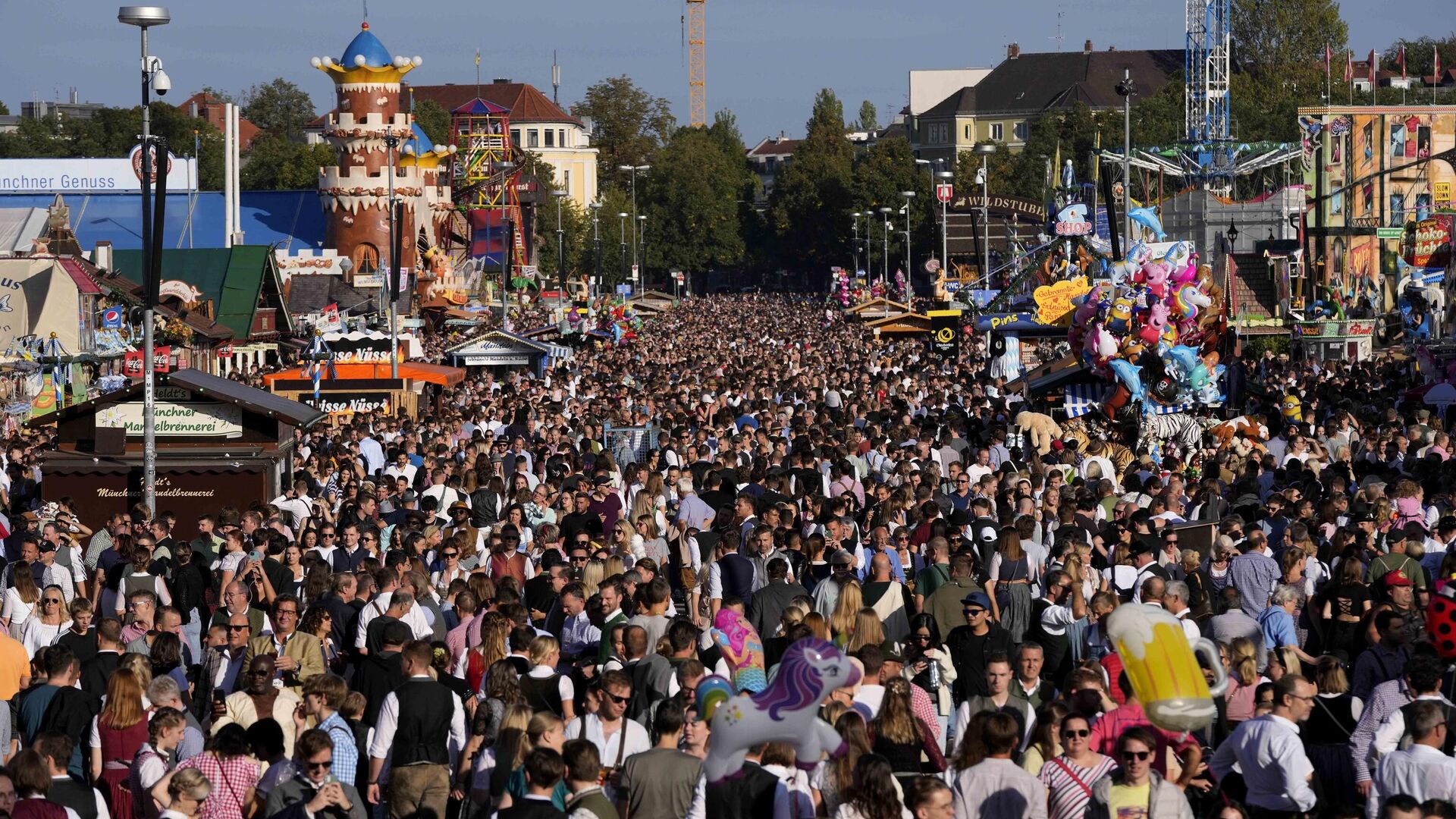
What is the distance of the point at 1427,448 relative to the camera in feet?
62.6

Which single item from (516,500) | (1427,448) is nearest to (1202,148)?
(1427,448)

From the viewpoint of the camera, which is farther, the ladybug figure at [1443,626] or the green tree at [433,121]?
the green tree at [433,121]

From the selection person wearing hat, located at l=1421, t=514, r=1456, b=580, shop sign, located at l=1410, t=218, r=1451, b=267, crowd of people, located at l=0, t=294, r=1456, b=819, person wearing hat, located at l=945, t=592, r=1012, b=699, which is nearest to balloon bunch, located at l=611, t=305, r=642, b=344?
shop sign, located at l=1410, t=218, r=1451, b=267

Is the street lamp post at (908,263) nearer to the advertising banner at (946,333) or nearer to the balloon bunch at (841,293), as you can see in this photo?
the balloon bunch at (841,293)

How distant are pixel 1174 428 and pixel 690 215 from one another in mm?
111660

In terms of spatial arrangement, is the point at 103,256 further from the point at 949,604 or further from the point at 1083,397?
the point at 949,604

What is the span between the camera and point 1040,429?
21828 millimetres

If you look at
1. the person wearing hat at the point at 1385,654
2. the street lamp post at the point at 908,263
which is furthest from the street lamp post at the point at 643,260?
the person wearing hat at the point at 1385,654

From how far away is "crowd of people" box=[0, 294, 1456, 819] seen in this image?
7.66 meters

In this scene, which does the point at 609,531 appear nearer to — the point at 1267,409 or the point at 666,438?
the point at 666,438

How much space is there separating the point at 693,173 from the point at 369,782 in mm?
127205

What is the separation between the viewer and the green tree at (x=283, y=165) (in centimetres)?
9950

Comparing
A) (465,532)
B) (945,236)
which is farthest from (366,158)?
(465,532)

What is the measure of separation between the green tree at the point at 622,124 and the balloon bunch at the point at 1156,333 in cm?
12481
